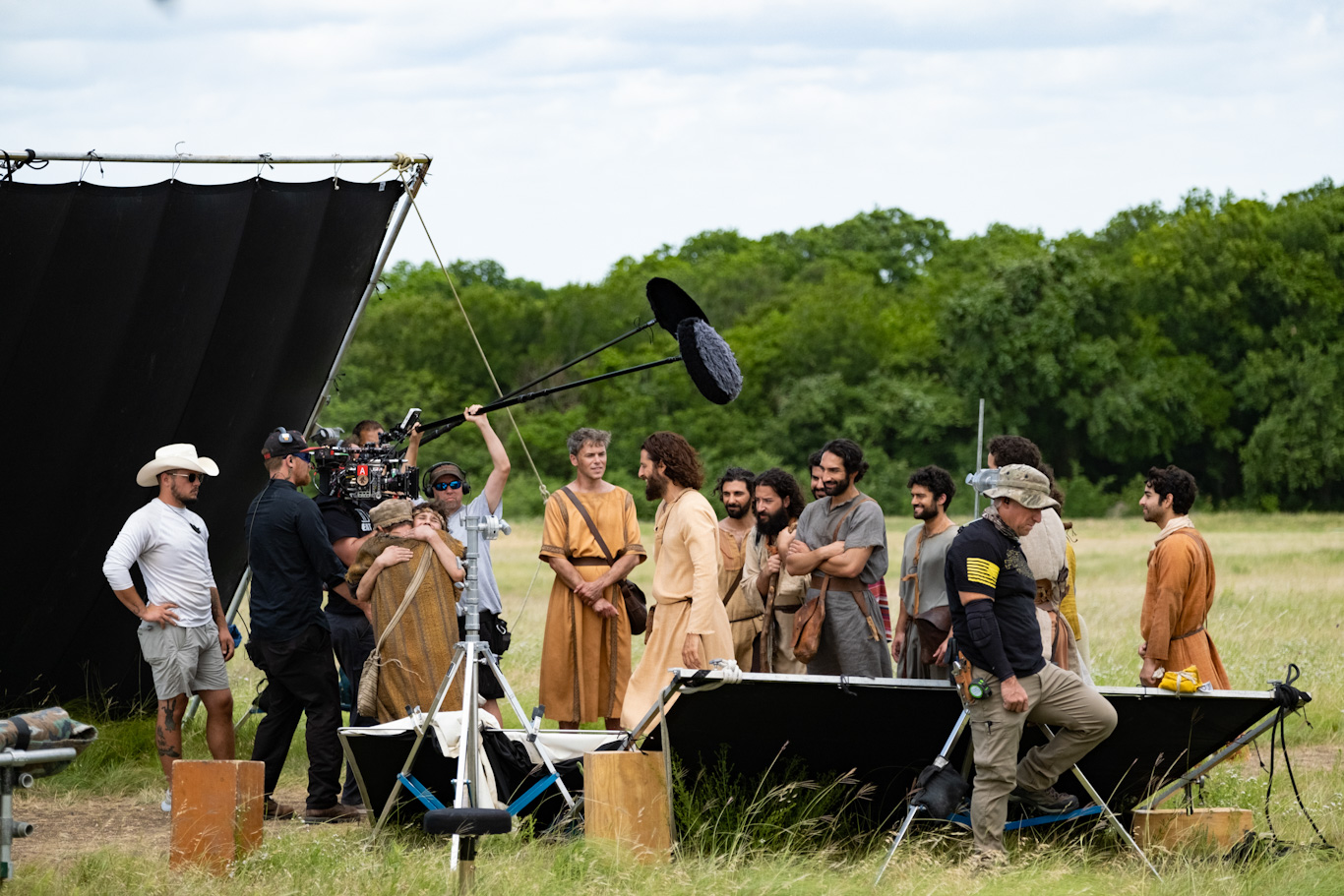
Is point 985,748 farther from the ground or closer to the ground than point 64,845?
farther from the ground

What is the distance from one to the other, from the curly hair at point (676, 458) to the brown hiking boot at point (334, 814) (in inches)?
77.7

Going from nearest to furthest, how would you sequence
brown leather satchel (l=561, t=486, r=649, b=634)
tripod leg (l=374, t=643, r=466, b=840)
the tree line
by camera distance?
tripod leg (l=374, t=643, r=466, b=840) < brown leather satchel (l=561, t=486, r=649, b=634) < the tree line

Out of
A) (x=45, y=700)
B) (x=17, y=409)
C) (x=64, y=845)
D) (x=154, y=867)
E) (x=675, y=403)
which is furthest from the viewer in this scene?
(x=675, y=403)

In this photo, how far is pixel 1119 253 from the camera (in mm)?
51219

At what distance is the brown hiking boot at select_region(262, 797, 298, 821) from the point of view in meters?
6.26

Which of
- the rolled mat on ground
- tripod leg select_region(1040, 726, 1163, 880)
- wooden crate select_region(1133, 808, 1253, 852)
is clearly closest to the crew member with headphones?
the rolled mat on ground

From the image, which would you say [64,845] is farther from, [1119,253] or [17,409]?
[1119,253]

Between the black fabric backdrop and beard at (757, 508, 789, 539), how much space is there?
2251 mm

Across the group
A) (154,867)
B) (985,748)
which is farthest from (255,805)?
(985,748)

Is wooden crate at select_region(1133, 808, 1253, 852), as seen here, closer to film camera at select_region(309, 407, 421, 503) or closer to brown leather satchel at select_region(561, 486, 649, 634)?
brown leather satchel at select_region(561, 486, 649, 634)

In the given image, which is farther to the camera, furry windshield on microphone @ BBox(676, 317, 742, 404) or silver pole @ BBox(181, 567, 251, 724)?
silver pole @ BBox(181, 567, 251, 724)

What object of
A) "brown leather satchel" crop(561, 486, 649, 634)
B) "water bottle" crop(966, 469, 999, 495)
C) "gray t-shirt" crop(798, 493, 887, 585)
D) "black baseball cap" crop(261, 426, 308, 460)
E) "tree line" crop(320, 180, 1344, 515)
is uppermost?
"tree line" crop(320, 180, 1344, 515)

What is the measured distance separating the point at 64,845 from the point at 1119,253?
49663mm

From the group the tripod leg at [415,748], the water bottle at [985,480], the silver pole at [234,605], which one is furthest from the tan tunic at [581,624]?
the water bottle at [985,480]
